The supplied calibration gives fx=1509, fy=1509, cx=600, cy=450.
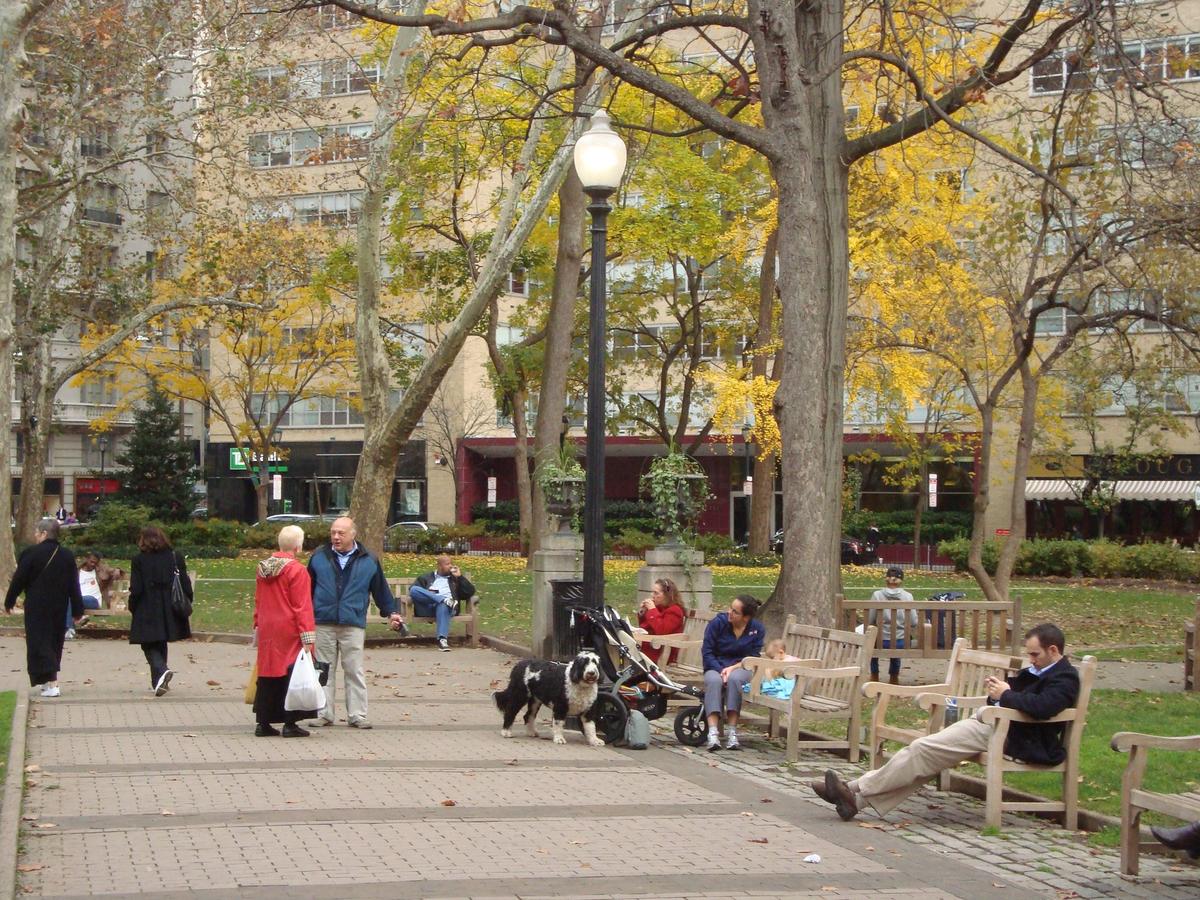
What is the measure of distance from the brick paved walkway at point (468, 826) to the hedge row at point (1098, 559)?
27714 mm

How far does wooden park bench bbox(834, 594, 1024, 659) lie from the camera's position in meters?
14.8

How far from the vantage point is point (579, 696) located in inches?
463

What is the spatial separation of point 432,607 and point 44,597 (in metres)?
7.66

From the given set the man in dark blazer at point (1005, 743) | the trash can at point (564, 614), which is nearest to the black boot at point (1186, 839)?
the man in dark blazer at point (1005, 743)

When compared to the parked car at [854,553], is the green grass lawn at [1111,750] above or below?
below

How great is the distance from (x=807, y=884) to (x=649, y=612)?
7.61m

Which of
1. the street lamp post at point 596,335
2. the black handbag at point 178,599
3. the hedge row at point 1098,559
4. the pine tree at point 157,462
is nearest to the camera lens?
the street lamp post at point 596,335

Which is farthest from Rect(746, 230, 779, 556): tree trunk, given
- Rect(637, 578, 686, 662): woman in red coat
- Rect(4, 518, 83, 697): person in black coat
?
Rect(4, 518, 83, 697): person in black coat

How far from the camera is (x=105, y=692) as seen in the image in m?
15.2

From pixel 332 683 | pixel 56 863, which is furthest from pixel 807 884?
pixel 332 683

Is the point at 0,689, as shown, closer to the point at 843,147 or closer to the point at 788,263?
the point at 788,263

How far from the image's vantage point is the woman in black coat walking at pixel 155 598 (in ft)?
47.1

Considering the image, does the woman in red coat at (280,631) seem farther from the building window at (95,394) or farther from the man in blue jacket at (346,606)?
the building window at (95,394)

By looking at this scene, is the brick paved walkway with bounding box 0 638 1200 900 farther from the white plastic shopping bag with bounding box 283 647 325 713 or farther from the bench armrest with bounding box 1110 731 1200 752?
the bench armrest with bounding box 1110 731 1200 752
